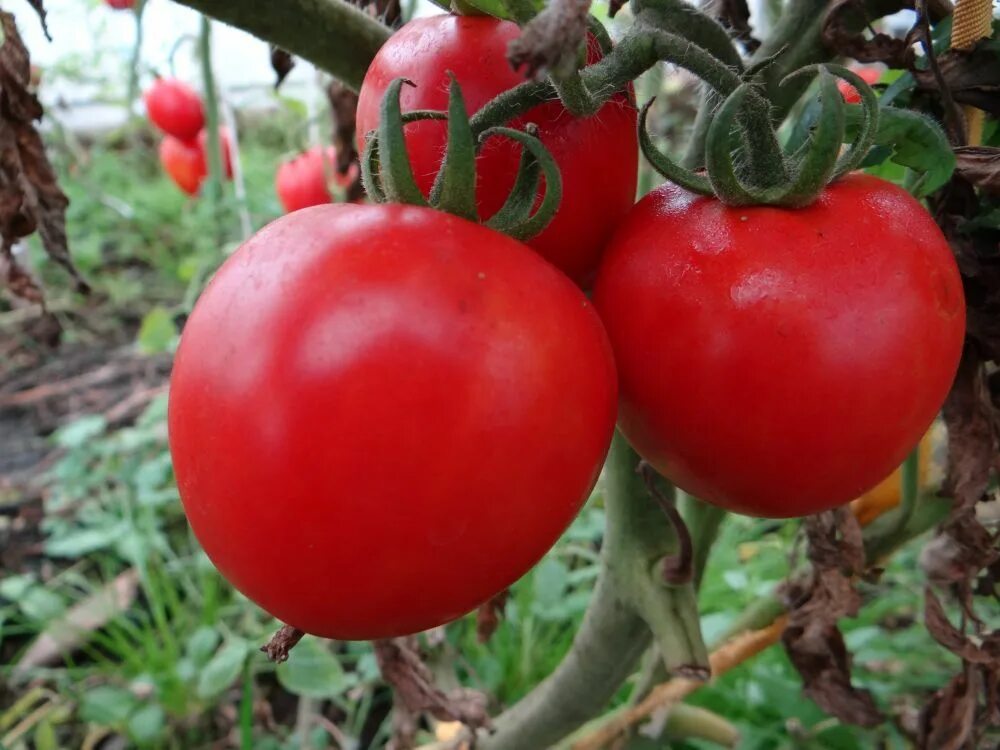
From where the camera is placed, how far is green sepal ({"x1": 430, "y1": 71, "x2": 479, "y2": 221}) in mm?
334

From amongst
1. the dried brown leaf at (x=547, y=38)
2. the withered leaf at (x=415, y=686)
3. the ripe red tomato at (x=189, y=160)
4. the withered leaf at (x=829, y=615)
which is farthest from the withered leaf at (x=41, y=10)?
the ripe red tomato at (x=189, y=160)

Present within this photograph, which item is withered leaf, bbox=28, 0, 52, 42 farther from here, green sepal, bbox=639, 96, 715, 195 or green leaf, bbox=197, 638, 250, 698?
green leaf, bbox=197, 638, 250, 698

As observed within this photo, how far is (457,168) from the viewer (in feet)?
1.16

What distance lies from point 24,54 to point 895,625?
4.71ft

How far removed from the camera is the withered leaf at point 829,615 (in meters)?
0.65

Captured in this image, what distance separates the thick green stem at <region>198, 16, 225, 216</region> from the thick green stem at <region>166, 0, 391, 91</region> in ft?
1.28

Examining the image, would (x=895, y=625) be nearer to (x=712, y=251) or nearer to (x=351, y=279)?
(x=712, y=251)

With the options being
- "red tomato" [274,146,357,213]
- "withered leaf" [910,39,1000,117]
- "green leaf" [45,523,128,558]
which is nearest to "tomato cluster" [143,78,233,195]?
"red tomato" [274,146,357,213]

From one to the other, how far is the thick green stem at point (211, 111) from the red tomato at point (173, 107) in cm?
30

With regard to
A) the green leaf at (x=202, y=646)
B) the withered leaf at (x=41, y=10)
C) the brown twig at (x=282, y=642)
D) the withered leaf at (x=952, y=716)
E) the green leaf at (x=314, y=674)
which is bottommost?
the green leaf at (x=202, y=646)

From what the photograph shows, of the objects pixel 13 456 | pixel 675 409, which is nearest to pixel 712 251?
pixel 675 409

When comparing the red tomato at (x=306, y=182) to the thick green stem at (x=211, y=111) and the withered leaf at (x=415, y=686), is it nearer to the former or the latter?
the thick green stem at (x=211, y=111)

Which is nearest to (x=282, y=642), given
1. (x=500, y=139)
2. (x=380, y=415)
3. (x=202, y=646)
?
(x=380, y=415)

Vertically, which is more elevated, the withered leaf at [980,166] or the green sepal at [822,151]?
the green sepal at [822,151]
